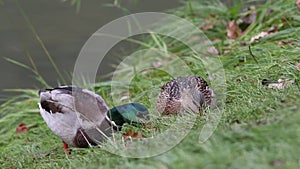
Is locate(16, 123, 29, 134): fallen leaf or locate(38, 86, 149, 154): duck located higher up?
locate(38, 86, 149, 154): duck

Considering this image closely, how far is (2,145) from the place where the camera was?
5473 mm

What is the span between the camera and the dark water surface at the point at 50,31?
8.15m

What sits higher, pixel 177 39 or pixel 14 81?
pixel 177 39

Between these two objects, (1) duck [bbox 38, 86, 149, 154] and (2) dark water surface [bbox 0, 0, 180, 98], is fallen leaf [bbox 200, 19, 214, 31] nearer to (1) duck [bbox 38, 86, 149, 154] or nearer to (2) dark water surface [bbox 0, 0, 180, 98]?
(2) dark water surface [bbox 0, 0, 180, 98]

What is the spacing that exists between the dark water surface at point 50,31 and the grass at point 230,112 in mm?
1341

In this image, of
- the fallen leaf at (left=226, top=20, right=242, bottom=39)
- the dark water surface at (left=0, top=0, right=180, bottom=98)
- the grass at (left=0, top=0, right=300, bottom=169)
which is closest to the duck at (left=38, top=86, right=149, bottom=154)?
the grass at (left=0, top=0, right=300, bottom=169)

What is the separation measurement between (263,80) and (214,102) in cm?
36

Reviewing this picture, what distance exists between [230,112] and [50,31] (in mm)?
6506

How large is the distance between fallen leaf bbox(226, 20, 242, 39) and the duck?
2.21 metres

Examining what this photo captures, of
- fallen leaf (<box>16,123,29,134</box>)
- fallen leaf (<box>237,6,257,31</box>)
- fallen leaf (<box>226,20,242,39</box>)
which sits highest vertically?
fallen leaf (<box>237,6,257,31</box>)

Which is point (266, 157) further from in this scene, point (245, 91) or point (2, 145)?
point (2, 145)

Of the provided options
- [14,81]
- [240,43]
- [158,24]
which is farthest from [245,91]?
[14,81]

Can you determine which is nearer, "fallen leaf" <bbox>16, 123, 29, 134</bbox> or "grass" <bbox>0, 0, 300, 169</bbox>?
"grass" <bbox>0, 0, 300, 169</bbox>

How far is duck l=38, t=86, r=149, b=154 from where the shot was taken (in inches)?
160
